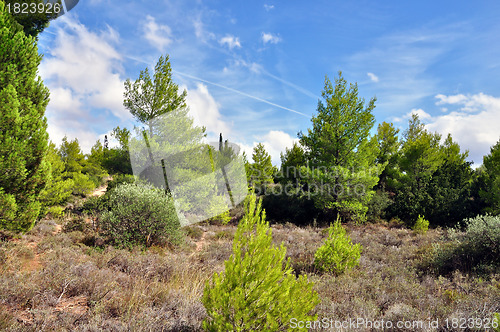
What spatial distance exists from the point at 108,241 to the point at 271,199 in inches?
578

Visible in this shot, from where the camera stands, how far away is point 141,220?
9.41 m

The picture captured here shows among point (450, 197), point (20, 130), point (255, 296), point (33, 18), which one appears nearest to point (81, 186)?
point (33, 18)

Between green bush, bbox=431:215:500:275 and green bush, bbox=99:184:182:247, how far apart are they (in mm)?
8915

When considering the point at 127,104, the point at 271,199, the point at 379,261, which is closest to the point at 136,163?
the point at 127,104

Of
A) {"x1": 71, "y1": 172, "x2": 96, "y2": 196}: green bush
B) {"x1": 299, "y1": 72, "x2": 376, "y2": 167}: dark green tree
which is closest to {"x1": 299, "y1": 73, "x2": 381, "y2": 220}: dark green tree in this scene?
{"x1": 299, "y1": 72, "x2": 376, "y2": 167}: dark green tree

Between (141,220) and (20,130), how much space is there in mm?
4747

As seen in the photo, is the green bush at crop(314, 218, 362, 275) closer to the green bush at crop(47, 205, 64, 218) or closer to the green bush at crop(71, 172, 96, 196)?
the green bush at crop(47, 205, 64, 218)

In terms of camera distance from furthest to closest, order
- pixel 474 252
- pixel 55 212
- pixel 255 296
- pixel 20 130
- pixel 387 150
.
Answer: pixel 387 150
pixel 55 212
pixel 20 130
pixel 474 252
pixel 255 296

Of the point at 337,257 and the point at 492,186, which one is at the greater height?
the point at 492,186

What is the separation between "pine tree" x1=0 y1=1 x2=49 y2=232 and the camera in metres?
7.52

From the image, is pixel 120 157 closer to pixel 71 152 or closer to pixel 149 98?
pixel 149 98

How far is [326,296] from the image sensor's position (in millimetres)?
5152

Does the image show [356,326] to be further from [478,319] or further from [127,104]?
[127,104]

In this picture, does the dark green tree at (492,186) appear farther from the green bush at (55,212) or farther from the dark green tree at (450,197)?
the green bush at (55,212)
